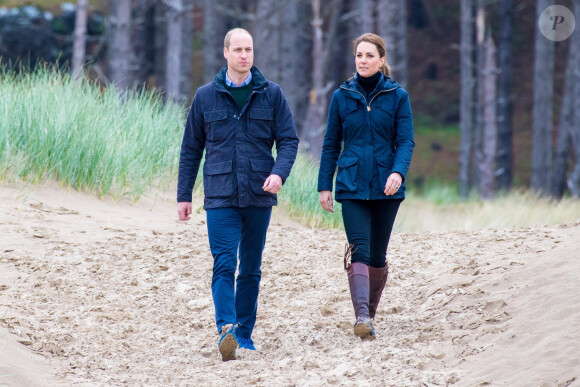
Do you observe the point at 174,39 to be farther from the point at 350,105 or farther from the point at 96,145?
the point at 350,105

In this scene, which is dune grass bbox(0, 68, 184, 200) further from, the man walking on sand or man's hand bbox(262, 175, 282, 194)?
man's hand bbox(262, 175, 282, 194)

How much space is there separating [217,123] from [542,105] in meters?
12.9

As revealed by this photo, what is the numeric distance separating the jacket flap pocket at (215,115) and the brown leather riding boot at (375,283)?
136cm

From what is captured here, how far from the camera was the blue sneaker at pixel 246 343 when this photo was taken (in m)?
4.70

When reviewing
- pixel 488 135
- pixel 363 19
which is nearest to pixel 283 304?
pixel 363 19

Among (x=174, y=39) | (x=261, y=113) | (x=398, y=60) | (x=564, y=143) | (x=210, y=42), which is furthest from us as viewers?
(x=210, y=42)

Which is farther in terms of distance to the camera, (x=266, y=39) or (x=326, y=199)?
(x=266, y=39)

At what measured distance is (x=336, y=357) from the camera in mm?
4547

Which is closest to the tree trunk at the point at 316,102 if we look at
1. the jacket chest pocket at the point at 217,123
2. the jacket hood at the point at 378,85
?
the jacket hood at the point at 378,85

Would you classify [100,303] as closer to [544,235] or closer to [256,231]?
[256,231]

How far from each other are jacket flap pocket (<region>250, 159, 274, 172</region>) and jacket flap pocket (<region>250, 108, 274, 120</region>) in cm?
26

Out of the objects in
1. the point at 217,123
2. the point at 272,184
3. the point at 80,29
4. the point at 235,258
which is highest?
the point at 80,29

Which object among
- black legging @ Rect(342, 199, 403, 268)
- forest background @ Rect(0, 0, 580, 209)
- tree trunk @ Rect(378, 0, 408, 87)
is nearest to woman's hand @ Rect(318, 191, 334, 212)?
black legging @ Rect(342, 199, 403, 268)

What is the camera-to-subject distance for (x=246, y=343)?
4.72m
